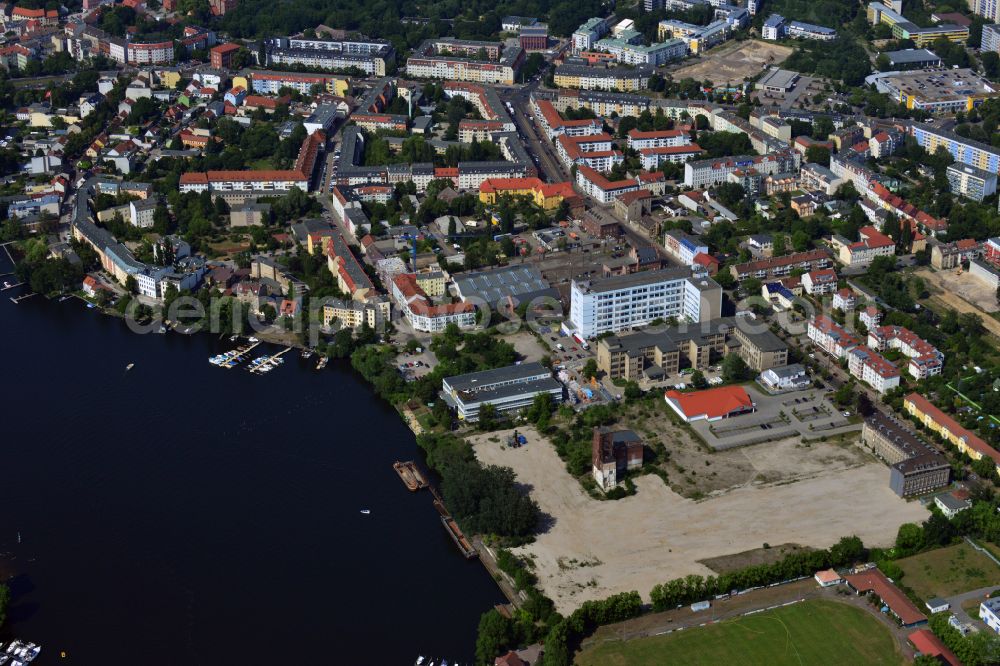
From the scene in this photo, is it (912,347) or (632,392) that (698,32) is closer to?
(912,347)

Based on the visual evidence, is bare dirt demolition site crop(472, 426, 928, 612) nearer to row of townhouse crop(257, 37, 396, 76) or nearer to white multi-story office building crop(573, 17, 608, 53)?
row of townhouse crop(257, 37, 396, 76)

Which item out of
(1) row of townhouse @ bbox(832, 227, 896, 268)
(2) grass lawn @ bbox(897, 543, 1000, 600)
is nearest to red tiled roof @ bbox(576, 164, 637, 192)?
(1) row of townhouse @ bbox(832, 227, 896, 268)

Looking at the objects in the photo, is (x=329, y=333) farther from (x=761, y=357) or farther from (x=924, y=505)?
(x=924, y=505)

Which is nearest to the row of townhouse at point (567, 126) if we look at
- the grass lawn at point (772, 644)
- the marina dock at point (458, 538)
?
the marina dock at point (458, 538)

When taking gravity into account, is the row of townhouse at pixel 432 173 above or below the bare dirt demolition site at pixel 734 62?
below

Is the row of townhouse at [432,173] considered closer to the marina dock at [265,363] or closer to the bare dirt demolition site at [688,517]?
the marina dock at [265,363]

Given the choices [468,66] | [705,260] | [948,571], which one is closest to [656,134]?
[705,260]
